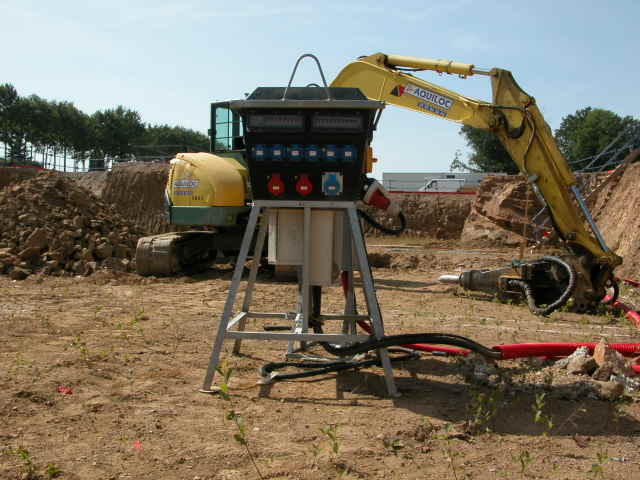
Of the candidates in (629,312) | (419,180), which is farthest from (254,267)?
(419,180)

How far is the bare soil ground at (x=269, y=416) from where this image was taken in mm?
3227

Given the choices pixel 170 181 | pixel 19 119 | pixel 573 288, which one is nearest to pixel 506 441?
pixel 573 288

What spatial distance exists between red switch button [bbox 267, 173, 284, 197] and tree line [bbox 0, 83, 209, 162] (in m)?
46.6

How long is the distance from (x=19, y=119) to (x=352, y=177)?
57.8 m

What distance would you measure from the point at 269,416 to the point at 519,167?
21.7ft

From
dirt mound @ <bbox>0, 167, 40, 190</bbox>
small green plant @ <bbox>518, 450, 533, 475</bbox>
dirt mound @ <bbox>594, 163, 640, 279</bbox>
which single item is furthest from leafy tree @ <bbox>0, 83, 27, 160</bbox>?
small green plant @ <bbox>518, 450, 533, 475</bbox>

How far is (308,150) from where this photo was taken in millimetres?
4461

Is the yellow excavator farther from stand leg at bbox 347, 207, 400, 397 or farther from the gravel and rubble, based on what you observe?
stand leg at bbox 347, 207, 400, 397

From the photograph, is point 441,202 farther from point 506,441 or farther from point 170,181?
point 506,441

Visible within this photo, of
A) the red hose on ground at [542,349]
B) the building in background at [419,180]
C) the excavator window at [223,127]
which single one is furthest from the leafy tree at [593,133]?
the red hose on ground at [542,349]

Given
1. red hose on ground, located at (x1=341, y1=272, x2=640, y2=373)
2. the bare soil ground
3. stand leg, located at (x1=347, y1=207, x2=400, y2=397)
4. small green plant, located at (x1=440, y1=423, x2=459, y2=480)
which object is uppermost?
stand leg, located at (x1=347, y1=207, x2=400, y2=397)

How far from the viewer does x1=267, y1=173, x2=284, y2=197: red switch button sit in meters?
4.55

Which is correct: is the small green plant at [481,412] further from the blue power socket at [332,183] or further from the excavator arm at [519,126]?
the excavator arm at [519,126]

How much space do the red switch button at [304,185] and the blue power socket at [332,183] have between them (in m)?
0.11
